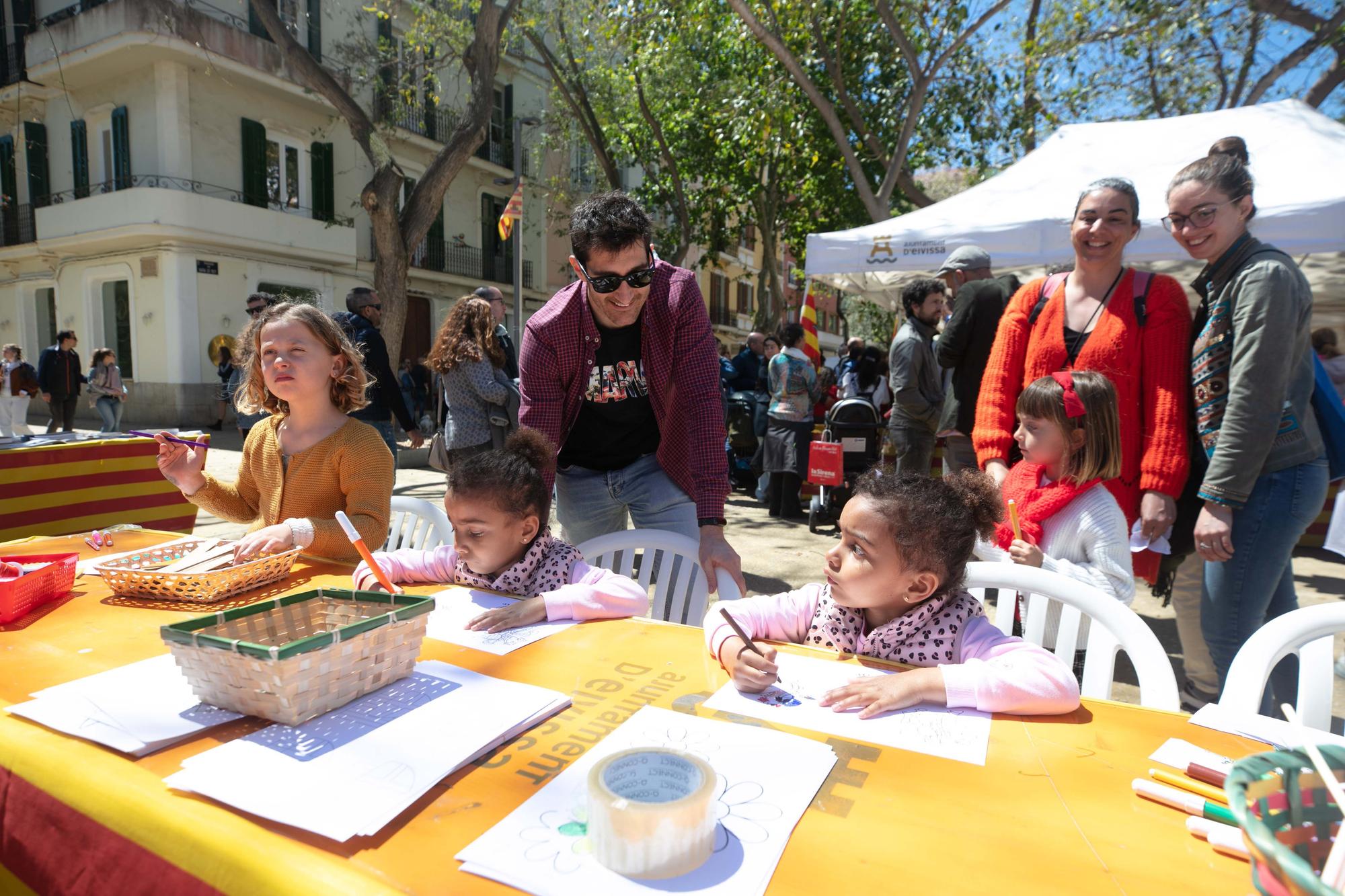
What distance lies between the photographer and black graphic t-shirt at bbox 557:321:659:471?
2.55 metres

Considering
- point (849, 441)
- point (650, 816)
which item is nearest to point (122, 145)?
point (849, 441)

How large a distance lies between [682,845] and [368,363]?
4.98 m

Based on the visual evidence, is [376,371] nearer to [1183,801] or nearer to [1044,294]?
[1044,294]

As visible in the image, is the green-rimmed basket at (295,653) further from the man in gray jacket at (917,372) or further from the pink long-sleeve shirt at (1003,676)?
the man in gray jacket at (917,372)

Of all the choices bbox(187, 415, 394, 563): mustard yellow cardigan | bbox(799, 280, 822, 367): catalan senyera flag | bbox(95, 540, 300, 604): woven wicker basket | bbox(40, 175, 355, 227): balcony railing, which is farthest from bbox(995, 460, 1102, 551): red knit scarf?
bbox(40, 175, 355, 227): balcony railing

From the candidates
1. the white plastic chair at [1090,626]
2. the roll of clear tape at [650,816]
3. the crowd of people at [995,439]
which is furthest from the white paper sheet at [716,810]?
the white plastic chair at [1090,626]

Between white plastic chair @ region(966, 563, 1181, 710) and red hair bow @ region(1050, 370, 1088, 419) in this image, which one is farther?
red hair bow @ region(1050, 370, 1088, 419)

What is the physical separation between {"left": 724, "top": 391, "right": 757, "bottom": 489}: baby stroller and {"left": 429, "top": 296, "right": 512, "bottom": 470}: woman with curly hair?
353cm

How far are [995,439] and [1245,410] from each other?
72 centimetres

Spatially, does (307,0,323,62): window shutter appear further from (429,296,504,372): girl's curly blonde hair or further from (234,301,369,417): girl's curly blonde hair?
(234,301,369,417): girl's curly blonde hair

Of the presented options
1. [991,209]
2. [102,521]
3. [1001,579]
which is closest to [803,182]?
[991,209]

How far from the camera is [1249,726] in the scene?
3.95 ft

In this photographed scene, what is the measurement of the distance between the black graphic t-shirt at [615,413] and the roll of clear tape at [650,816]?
1.78 metres

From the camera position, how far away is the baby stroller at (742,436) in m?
7.92
